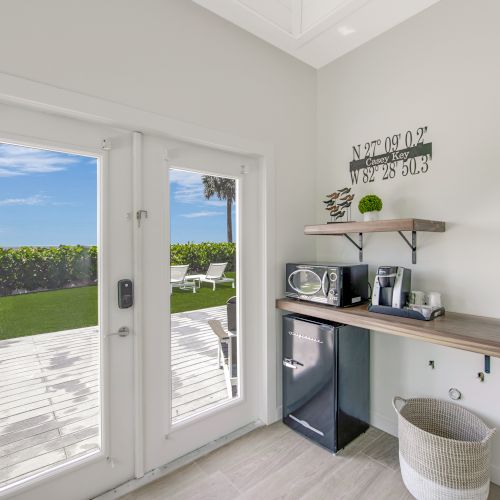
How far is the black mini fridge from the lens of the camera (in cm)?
200

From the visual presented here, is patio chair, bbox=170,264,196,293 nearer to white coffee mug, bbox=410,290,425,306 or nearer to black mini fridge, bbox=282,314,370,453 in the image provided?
black mini fridge, bbox=282,314,370,453

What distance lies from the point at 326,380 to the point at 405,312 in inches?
25.9

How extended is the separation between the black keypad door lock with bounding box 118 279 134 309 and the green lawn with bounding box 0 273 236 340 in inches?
4.8

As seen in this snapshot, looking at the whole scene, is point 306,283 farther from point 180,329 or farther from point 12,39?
point 12,39

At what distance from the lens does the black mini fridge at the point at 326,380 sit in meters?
2.00

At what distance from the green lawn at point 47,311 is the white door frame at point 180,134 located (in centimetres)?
40

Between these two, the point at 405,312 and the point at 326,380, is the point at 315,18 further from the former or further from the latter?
the point at 326,380

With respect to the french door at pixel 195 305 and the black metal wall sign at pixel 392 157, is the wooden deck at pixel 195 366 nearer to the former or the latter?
the french door at pixel 195 305

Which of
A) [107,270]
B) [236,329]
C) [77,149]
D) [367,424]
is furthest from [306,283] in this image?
[77,149]

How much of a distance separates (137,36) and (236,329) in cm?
186

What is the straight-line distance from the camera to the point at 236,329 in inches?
88.8

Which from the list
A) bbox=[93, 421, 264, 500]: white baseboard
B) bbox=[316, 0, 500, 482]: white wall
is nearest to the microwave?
bbox=[316, 0, 500, 482]: white wall

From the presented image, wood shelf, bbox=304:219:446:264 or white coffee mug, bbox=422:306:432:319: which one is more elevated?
wood shelf, bbox=304:219:446:264

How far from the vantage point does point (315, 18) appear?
2.04 metres
